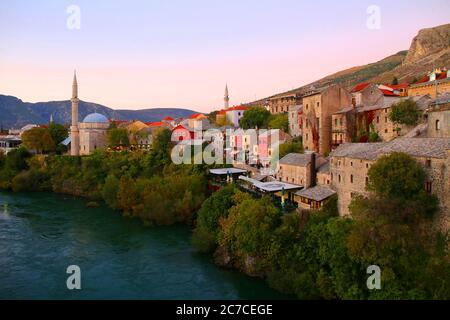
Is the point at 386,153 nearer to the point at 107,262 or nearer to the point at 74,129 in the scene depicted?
the point at 107,262

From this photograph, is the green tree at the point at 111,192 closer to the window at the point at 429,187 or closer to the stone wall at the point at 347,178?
the stone wall at the point at 347,178

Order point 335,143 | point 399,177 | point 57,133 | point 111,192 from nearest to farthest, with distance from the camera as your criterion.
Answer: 1. point 399,177
2. point 335,143
3. point 111,192
4. point 57,133

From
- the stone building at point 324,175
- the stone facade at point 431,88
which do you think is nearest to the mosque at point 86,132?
the stone building at point 324,175

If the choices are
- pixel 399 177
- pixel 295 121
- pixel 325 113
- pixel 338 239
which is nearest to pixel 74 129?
pixel 295 121

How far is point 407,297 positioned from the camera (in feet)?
50.9

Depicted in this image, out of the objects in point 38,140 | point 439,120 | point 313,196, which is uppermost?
point 38,140

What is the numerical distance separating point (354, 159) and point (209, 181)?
1683 centimetres

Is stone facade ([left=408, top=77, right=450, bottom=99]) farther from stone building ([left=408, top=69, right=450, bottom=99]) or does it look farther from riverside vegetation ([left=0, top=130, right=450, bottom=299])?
riverside vegetation ([left=0, top=130, right=450, bottom=299])

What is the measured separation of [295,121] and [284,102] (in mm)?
13119

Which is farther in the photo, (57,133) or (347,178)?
(57,133)

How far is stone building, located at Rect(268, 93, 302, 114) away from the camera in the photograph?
171 ft

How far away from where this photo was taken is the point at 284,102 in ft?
176

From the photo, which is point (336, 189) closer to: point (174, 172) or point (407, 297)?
point (407, 297)

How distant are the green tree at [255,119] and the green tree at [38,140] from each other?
29913 mm
